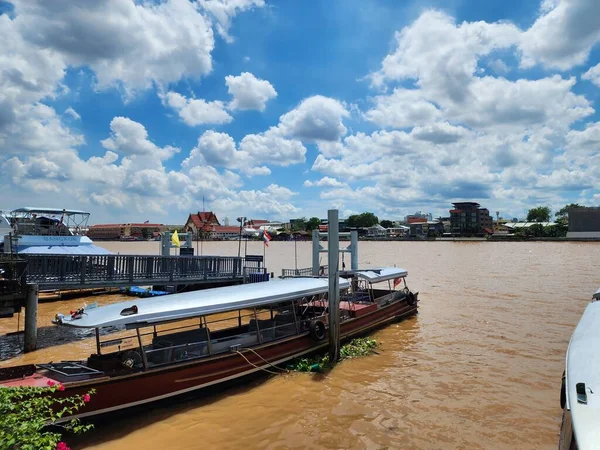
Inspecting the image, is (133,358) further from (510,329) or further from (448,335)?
(510,329)

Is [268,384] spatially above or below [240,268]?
below

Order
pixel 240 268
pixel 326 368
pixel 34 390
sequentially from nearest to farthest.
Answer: pixel 34 390 < pixel 326 368 < pixel 240 268

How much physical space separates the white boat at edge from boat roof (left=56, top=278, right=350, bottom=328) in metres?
7.62

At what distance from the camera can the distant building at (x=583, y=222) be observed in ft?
371

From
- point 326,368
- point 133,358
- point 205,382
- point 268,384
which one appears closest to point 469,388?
point 326,368

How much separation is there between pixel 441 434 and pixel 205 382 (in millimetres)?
5965

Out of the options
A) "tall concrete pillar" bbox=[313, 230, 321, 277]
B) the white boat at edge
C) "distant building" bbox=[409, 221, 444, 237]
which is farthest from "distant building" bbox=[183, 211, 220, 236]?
the white boat at edge

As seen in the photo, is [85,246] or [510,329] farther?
[85,246]

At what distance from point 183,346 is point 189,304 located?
1.18m

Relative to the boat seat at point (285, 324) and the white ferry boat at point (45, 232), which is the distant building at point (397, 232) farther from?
the boat seat at point (285, 324)

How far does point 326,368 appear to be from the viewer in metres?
13.2

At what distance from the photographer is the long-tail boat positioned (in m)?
8.87

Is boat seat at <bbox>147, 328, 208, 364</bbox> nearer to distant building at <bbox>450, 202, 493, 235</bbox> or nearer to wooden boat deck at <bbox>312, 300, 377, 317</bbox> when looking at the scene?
wooden boat deck at <bbox>312, 300, 377, 317</bbox>

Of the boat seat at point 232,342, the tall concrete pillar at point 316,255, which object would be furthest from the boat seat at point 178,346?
the tall concrete pillar at point 316,255
